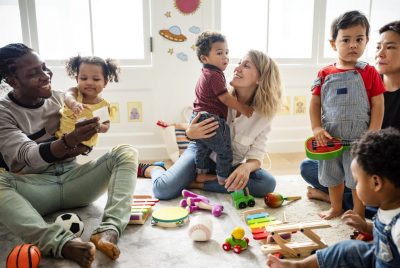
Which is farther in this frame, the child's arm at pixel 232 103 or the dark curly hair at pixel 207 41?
the dark curly hair at pixel 207 41

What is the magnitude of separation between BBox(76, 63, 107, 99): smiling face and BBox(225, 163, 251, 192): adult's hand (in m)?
0.82

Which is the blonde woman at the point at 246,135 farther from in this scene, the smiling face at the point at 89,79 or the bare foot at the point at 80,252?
the bare foot at the point at 80,252

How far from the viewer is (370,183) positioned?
1068 millimetres

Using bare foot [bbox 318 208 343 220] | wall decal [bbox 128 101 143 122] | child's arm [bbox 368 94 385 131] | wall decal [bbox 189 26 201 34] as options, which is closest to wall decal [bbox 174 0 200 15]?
wall decal [bbox 189 26 201 34]

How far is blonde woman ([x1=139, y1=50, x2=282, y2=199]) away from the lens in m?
1.87

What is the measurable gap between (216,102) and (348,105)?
2.03ft

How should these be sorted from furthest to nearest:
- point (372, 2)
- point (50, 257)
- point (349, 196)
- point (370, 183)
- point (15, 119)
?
1. point (372, 2)
2. point (349, 196)
3. point (15, 119)
4. point (50, 257)
5. point (370, 183)

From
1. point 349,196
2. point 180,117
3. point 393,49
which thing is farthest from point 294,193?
point 180,117

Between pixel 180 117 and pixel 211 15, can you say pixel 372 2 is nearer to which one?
pixel 211 15

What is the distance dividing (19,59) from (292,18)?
7.14 ft

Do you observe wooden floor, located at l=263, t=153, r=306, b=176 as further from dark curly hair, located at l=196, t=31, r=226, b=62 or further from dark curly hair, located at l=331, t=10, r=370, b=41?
dark curly hair, located at l=331, t=10, r=370, b=41

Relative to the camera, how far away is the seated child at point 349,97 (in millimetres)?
1610

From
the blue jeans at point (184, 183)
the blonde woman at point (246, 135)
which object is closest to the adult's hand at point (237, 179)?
the blonde woman at point (246, 135)

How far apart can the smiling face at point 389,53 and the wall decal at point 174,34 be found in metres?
1.51
